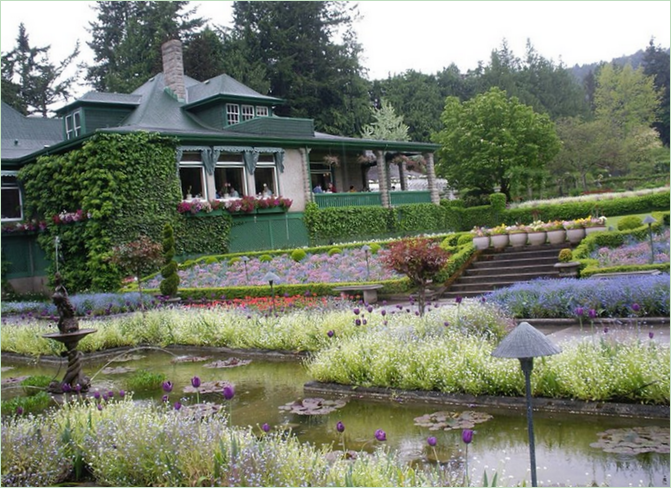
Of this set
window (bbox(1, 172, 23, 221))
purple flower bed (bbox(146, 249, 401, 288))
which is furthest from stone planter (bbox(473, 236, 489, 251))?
window (bbox(1, 172, 23, 221))

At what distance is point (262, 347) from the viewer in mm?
10750

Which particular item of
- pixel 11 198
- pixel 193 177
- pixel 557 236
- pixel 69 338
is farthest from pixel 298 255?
pixel 11 198

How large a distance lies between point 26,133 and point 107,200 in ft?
39.1

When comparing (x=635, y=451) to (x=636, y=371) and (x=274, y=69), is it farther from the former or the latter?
(x=274, y=69)

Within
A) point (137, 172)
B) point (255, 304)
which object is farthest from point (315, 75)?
point (255, 304)

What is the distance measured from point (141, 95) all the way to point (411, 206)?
546 inches

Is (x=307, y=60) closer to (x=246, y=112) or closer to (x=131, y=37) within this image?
(x=131, y=37)

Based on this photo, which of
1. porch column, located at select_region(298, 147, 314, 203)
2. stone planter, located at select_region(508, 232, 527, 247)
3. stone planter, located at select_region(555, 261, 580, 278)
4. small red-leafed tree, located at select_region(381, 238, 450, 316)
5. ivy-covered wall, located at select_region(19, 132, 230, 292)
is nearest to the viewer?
small red-leafed tree, located at select_region(381, 238, 450, 316)

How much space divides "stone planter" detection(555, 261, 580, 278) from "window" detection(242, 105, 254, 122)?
19.4 meters

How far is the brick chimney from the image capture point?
95.9ft

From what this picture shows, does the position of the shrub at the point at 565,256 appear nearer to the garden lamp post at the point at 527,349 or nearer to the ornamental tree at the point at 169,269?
the ornamental tree at the point at 169,269

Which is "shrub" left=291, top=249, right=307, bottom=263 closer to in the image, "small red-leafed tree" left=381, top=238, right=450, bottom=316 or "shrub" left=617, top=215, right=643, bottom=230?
"shrub" left=617, top=215, right=643, bottom=230

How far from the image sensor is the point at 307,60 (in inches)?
1860

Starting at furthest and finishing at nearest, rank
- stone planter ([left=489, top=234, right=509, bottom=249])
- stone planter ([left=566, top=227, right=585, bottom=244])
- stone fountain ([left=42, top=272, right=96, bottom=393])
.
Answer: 1. stone planter ([left=489, top=234, right=509, bottom=249])
2. stone planter ([left=566, top=227, right=585, bottom=244])
3. stone fountain ([left=42, top=272, right=96, bottom=393])
